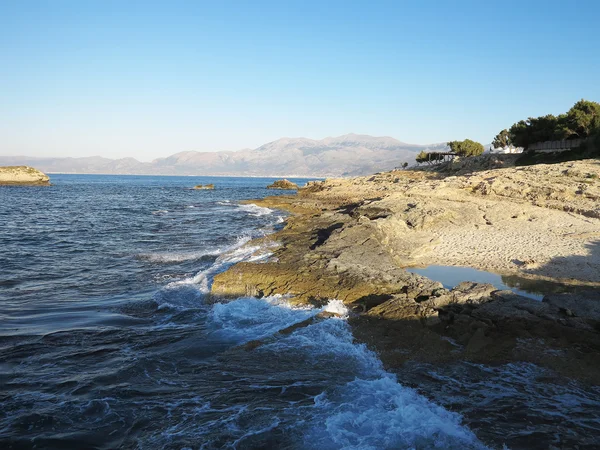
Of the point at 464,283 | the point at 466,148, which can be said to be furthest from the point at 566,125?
the point at 464,283

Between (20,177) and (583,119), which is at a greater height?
(583,119)

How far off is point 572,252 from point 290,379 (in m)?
13.9

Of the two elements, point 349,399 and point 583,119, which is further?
point 583,119

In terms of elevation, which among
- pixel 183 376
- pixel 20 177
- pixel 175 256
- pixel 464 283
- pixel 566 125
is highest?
pixel 566 125

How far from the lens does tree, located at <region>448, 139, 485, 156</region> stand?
8069cm

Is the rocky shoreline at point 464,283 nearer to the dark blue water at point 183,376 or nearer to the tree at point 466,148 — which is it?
the dark blue water at point 183,376

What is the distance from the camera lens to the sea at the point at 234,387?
232 inches

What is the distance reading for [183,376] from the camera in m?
7.68

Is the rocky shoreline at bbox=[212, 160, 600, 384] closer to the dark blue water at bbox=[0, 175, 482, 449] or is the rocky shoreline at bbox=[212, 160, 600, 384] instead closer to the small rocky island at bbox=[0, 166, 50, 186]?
the dark blue water at bbox=[0, 175, 482, 449]

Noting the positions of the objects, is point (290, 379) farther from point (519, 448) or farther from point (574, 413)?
point (574, 413)

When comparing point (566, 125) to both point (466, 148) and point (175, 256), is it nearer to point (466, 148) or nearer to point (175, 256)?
point (466, 148)

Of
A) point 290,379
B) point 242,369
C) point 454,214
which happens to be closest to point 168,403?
point 242,369

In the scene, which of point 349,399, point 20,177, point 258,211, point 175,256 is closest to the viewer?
point 349,399

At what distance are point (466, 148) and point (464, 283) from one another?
254 feet
